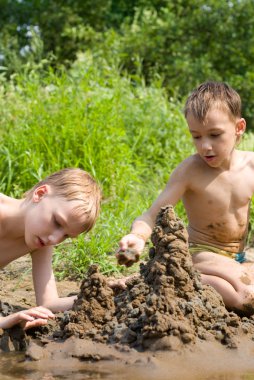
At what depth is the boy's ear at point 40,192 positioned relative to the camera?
12.8 feet

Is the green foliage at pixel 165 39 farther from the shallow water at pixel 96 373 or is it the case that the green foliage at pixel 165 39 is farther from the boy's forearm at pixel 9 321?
the shallow water at pixel 96 373

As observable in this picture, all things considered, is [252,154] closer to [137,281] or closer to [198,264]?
[198,264]

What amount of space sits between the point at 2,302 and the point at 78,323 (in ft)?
2.20

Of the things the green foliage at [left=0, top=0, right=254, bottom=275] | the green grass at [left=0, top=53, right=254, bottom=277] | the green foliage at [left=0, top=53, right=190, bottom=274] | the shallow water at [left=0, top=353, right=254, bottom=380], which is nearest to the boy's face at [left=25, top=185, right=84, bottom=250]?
the shallow water at [left=0, top=353, right=254, bottom=380]

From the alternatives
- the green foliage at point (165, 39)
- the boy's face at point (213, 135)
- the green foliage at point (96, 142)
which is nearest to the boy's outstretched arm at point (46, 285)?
the boy's face at point (213, 135)

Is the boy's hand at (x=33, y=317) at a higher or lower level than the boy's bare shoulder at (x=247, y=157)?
lower

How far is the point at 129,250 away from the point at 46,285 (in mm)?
594

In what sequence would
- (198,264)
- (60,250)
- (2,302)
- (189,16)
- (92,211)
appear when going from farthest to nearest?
(189,16) → (60,250) → (198,264) → (2,302) → (92,211)

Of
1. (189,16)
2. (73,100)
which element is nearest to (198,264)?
(73,100)

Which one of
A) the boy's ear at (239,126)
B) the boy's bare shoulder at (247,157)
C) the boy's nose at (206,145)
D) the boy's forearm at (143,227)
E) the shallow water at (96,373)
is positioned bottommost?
the shallow water at (96,373)

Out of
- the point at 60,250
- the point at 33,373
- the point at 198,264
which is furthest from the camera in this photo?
the point at 60,250

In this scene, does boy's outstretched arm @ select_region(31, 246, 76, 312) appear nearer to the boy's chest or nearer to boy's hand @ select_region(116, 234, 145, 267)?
the boy's chest

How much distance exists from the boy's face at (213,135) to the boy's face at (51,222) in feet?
3.05

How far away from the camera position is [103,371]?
3.16 m
